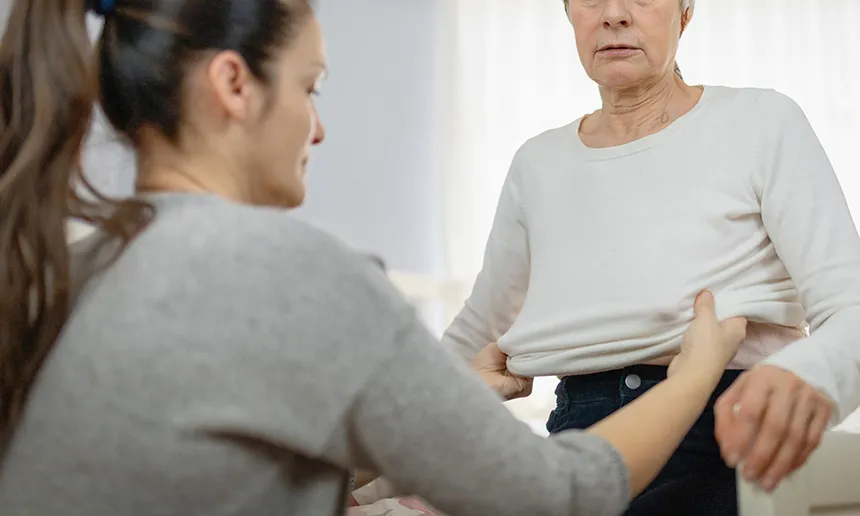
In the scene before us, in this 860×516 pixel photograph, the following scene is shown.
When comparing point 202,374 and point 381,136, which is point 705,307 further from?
point 381,136

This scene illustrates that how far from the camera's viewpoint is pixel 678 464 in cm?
112

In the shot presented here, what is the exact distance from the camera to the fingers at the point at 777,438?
0.88 metres

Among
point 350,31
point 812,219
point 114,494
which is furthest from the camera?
point 350,31

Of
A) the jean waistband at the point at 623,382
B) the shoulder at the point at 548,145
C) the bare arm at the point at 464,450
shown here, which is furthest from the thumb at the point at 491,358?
the bare arm at the point at 464,450

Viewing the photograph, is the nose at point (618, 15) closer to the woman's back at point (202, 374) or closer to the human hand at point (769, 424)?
the human hand at point (769, 424)

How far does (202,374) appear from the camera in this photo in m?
0.65

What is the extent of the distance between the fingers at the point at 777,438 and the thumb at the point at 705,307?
0.45 feet

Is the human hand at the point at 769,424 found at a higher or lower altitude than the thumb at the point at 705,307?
lower

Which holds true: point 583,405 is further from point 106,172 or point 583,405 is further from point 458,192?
point 458,192

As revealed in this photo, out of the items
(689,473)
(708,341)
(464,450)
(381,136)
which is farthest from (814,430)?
(381,136)

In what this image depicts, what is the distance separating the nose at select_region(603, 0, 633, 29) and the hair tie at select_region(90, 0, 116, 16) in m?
0.70

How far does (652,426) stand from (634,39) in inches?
25.0

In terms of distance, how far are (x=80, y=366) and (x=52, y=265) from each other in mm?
111

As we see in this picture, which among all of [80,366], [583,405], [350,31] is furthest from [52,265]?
[350,31]
